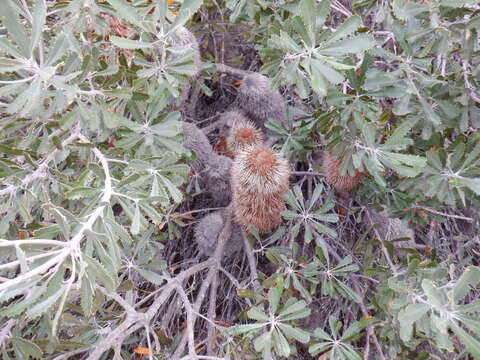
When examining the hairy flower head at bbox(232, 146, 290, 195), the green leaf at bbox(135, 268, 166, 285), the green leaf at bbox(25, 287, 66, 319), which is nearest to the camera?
the green leaf at bbox(25, 287, 66, 319)

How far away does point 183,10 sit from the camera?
1028mm

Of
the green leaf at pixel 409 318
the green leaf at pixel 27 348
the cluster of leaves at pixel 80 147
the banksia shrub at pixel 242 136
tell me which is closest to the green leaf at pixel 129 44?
the cluster of leaves at pixel 80 147

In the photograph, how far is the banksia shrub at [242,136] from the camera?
1.65m

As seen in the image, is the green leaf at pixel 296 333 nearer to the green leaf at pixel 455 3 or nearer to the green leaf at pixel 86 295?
the green leaf at pixel 86 295

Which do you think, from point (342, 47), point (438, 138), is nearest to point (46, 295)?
point (342, 47)

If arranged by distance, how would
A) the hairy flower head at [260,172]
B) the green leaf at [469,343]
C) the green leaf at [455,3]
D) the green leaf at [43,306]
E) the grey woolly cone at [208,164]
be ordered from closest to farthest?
the green leaf at [43,306], the green leaf at [469,343], the green leaf at [455,3], the hairy flower head at [260,172], the grey woolly cone at [208,164]

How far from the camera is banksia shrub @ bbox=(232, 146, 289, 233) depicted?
1.46 metres

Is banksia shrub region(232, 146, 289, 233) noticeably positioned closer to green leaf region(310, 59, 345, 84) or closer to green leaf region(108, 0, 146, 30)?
green leaf region(310, 59, 345, 84)

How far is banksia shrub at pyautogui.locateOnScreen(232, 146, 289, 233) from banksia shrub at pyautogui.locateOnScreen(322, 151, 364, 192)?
0.56 ft

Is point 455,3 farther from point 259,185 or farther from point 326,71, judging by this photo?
point 259,185

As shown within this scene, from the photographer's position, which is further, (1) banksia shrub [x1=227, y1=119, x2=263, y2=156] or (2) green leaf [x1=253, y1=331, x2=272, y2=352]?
(1) banksia shrub [x1=227, y1=119, x2=263, y2=156]

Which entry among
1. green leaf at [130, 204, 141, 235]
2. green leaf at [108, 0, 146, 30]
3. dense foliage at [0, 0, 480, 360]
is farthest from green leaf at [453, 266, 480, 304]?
green leaf at [108, 0, 146, 30]

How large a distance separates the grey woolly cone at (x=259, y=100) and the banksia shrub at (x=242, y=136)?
0.23ft

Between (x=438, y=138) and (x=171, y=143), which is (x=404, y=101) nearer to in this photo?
(x=438, y=138)
